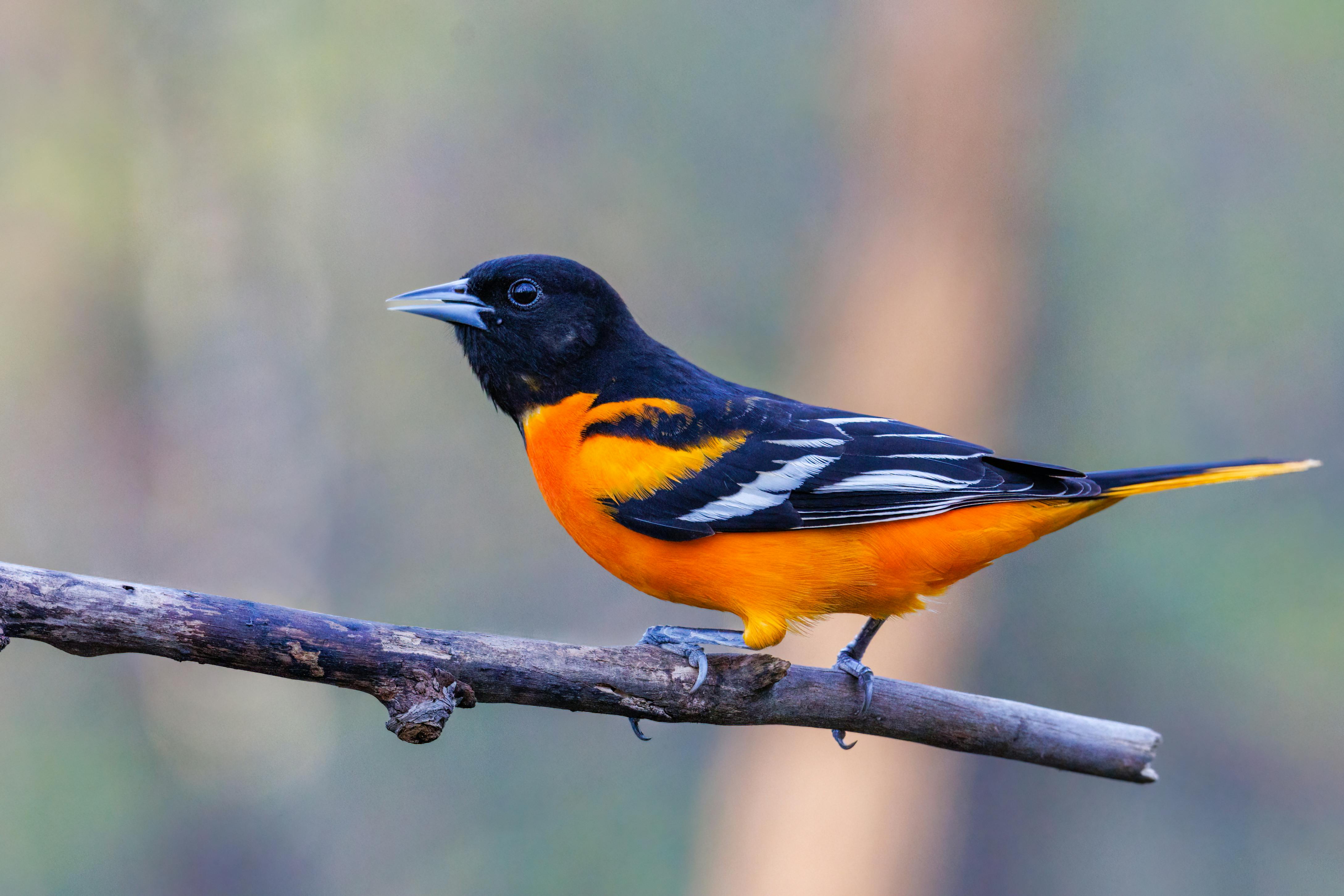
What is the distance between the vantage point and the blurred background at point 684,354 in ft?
27.8

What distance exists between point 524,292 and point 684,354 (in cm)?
757

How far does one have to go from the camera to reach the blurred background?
8.48 m

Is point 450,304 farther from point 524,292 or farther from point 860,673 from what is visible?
point 860,673

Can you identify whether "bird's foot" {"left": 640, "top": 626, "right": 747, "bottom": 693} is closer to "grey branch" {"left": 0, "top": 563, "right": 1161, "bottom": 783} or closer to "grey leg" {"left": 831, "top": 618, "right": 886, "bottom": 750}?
"grey branch" {"left": 0, "top": 563, "right": 1161, "bottom": 783}

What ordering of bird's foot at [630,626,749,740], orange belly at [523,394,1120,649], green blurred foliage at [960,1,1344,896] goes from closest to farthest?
bird's foot at [630,626,749,740]
orange belly at [523,394,1120,649]
green blurred foliage at [960,1,1344,896]

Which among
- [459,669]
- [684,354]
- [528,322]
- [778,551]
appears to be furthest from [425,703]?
[684,354]

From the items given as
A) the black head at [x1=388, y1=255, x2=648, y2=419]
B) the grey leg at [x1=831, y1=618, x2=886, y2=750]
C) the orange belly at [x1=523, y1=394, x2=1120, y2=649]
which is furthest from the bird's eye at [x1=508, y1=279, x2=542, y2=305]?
the grey leg at [x1=831, y1=618, x2=886, y2=750]

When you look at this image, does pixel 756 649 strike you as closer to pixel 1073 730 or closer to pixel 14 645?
pixel 1073 730

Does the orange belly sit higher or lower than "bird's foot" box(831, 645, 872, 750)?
higher

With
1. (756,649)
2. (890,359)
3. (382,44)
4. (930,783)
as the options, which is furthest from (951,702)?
(382,44)

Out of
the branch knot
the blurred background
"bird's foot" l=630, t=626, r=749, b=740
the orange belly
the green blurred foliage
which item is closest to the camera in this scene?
the branch knot

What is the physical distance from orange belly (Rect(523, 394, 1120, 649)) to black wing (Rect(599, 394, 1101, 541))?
6 cm

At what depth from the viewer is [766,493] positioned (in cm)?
428

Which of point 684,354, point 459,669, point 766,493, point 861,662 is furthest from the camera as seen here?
point 684,354
